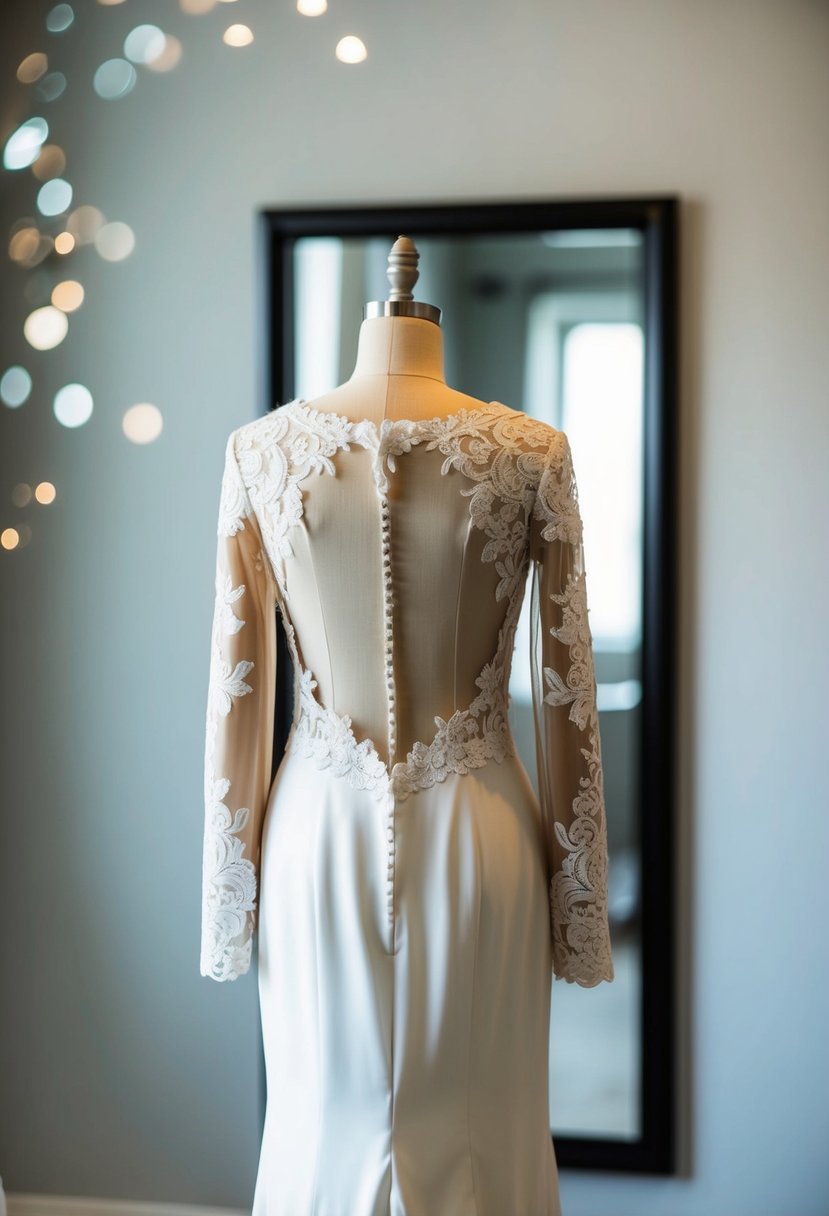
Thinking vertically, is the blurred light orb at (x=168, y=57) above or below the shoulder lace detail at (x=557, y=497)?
above

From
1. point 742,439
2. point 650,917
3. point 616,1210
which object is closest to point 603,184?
point 742,439

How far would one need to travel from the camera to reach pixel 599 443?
7.25 feet

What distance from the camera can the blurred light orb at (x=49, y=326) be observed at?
2.33m

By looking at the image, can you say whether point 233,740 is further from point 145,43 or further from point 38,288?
point 145,43

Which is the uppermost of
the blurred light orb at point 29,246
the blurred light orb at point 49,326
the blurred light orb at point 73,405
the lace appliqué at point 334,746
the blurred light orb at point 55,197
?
the blurred light orb at point 55,197

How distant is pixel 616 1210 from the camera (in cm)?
223

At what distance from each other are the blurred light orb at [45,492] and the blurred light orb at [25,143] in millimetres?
717

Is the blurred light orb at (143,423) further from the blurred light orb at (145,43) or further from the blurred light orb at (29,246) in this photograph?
the blurred light orb at (145,43)

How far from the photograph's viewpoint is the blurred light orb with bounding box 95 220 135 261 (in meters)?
2.30

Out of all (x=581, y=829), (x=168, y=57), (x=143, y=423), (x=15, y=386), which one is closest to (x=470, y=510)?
(x=581, y=829)

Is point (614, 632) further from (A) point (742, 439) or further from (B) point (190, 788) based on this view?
(B) point (190, 788)

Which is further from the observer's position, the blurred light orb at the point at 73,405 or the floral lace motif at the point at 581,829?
the blurred light orb at the point at 73,405

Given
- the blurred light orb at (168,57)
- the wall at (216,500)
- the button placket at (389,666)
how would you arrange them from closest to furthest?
the button placket at (389,666) < the wall at (216,500) < the blurred light orb at (168,57)

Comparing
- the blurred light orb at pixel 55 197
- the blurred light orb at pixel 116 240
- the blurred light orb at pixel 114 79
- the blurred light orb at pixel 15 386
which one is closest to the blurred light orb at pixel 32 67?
the blurred light orb at pixel 114 79
